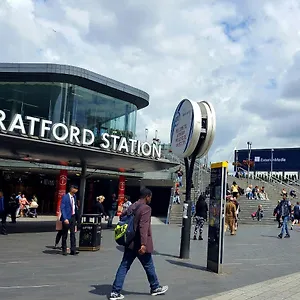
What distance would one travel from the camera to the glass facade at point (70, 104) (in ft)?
92.6

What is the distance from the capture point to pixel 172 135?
11.9 m

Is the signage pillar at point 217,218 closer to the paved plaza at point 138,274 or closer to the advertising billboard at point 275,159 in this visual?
the paved plaza at point 138,274

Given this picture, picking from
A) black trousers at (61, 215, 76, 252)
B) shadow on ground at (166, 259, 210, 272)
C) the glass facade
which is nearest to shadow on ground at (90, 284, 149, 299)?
shadow on ground at (166, 259, 210, 272)

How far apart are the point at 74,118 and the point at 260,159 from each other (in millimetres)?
48432

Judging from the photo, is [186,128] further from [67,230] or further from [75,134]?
[75,134]

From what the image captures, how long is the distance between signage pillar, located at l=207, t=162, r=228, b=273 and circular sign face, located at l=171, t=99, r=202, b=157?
1.32m

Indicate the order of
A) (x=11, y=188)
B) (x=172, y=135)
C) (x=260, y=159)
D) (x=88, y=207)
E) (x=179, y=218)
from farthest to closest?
(x=260, y=159) < (x=88, y=207) < (x=11, y=188) < (x=179, y=218) < (x=172, y=135)

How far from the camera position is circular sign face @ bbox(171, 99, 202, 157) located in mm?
10266

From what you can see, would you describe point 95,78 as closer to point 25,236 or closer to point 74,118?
point 74,118

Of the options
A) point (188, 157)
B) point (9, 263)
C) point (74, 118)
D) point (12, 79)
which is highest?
point (12, 79)

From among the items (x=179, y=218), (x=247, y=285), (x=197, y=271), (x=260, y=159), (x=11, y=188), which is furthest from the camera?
(x=260, y=159)

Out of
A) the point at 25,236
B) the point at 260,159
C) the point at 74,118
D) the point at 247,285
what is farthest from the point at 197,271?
the point at 260,159

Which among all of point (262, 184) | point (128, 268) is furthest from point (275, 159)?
point (128, 268)

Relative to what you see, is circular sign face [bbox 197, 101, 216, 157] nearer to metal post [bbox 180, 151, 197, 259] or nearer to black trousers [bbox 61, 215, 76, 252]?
metal post [bbox 180, 151, 197, 259]
